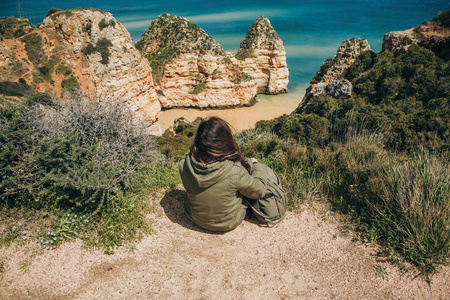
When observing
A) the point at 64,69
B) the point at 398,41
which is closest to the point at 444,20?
the point at 398,41

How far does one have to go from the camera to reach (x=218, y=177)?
2908 mm

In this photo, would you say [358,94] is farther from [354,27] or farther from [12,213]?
[354,27]

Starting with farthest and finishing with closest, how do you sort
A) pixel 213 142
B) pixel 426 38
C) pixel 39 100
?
pixel 426 38, pixel 39 100, pixel 213 142

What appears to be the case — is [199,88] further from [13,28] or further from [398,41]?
[398,41]

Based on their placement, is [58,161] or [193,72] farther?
[193,72]

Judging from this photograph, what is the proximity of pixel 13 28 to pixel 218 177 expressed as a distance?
22241 mm

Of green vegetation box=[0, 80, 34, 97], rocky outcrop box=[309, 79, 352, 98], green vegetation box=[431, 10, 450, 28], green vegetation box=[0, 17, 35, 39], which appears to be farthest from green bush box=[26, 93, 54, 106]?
green vegetation box=[431, 10, 450, 28]

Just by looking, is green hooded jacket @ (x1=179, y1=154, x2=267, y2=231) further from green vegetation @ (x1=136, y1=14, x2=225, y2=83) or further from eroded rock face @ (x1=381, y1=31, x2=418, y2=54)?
green vegetation @ (x1=136, y1=14, x2=225, y2=83)

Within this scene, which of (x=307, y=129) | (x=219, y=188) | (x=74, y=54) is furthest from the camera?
(x=74, y=54)

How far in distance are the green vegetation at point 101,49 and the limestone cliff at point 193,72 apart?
853 centimetres

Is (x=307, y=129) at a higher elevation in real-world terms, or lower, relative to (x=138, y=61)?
lower

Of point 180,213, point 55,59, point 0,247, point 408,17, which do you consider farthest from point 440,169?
point 408,17

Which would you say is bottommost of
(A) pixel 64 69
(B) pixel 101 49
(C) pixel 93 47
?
(A) pixel 64 69

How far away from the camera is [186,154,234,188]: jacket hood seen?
284cm
